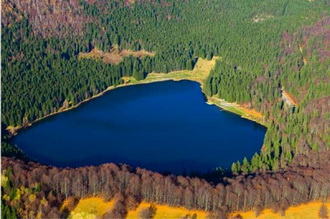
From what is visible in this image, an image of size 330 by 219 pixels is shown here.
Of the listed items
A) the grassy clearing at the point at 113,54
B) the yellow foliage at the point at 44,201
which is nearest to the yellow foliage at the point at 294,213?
the yellow foliage at the point at 44,201

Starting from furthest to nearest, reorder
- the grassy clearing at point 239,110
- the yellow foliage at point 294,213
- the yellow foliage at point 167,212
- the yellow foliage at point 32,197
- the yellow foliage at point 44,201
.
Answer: the grassy clearing at point 239,110 < the yellow foliage at point 32,197 < the yellow foliage at point 44,201 < the yellow foliage at point 294,213 < the yellow foliage at point 167,212

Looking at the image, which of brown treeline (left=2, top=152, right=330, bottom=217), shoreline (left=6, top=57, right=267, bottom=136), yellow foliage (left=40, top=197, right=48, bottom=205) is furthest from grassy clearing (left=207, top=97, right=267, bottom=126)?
yellow foliage (left=40, top=197, right=48, bottom=205)

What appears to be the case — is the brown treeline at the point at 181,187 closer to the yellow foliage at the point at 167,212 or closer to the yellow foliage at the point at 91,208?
the yellow foliage at the point at 167,212

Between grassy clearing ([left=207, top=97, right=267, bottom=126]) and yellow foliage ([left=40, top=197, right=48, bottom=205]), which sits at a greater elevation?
grassy clearing ([left=207, top=97, right=267, bottom=126])

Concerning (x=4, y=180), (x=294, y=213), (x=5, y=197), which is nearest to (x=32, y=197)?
(x=5, y=197)

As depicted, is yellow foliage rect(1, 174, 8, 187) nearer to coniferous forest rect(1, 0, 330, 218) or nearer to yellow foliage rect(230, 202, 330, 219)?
coniferous forest rect(1, 0, 330, 218)
